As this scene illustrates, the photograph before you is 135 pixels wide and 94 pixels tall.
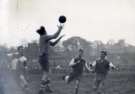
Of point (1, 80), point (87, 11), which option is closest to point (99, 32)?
point (87, 11)

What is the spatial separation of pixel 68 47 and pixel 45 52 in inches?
5.8

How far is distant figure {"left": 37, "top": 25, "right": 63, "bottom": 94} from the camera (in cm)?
865

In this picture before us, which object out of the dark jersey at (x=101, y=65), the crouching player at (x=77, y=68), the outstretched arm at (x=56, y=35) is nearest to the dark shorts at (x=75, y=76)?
the crouching player at (x=77, y=68)

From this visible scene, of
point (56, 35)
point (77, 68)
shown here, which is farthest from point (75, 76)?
point (56, 35)

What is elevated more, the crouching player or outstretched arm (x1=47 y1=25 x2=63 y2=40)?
outstretched arm (x1=47 y1=25 x2=63 y2=40)

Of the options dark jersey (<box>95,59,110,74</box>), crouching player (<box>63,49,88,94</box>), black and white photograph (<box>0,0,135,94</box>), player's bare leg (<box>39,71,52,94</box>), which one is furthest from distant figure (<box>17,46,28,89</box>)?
dark jersey (<box>95,59,110,74</box>)

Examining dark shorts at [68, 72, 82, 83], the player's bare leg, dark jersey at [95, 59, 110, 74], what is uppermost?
dark jersey at [95, 59, 110, 74]

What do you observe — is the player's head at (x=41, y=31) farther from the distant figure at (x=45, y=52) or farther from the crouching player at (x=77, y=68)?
the crouching player at (x=77, y=68)

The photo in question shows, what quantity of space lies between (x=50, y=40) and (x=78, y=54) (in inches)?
7.8

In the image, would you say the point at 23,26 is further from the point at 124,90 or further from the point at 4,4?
the point at 124,90

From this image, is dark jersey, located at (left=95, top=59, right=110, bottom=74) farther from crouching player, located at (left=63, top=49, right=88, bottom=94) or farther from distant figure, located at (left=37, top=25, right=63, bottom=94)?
distant figure, located at (left=37, top=25, right=63, bottom=94)

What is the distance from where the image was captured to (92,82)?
8641mm

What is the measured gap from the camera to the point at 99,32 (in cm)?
866

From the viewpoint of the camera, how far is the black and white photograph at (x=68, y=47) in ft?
28.4
